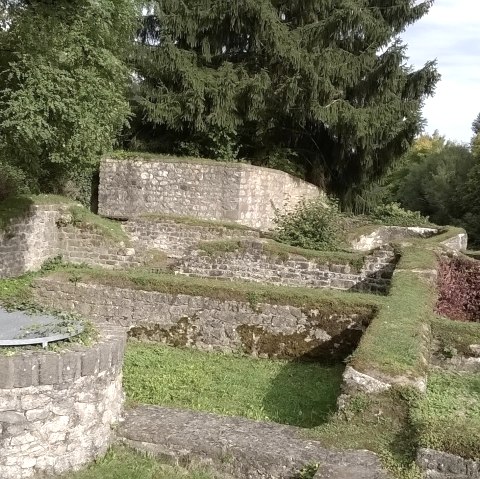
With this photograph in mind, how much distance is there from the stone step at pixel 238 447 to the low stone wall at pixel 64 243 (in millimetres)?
8119

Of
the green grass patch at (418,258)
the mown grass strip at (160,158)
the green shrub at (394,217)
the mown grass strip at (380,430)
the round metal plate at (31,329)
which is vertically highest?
the mown grass strip at (160,158)

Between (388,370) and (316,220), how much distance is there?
32.2 ft

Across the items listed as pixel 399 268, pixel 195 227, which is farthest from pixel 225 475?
pixel 195 227

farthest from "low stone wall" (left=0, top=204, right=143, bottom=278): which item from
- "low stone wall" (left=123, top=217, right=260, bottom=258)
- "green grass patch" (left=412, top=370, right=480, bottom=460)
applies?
"green grass patch" (left=412, top=370, right=480, bottom=460)

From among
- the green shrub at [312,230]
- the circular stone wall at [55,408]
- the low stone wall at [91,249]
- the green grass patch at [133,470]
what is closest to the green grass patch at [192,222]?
the green shrub at [312,230]

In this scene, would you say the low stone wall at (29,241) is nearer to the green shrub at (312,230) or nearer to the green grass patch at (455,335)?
the green shrub at (312,230)

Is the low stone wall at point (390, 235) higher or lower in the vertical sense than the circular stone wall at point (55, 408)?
higher

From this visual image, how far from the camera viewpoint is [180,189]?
17328 mm

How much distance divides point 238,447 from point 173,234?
36.2ft

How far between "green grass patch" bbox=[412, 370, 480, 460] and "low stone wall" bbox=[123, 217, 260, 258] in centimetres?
869

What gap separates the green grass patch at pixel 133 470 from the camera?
4.94 meters

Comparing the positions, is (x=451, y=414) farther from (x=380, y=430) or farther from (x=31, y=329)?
(x=31, y=329)

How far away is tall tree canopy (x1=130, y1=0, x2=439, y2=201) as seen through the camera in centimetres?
1797

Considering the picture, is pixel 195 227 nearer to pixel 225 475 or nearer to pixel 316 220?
pixel 316 220
